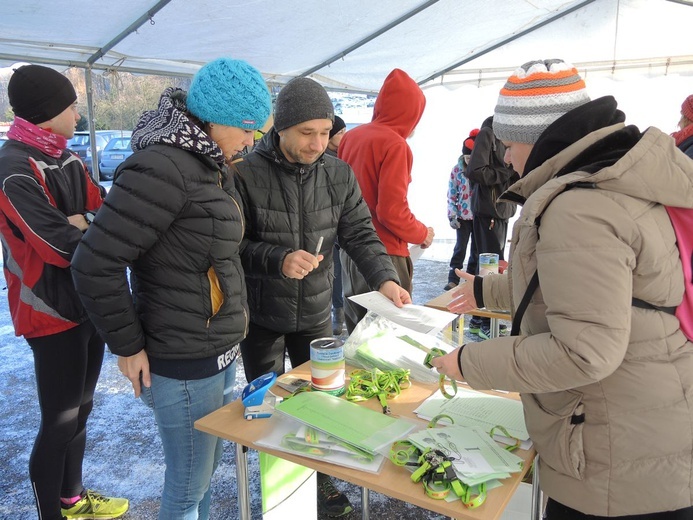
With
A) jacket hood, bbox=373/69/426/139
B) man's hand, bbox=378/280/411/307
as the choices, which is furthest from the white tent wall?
man's hand, bbox=378/280/411/307

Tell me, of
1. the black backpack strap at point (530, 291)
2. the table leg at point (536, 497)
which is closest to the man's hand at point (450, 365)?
the black backpack strap at point (530, 291)

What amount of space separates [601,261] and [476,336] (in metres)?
3.38

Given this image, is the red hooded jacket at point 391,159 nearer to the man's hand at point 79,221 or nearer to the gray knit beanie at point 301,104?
the gray knit beanie at point 301,104

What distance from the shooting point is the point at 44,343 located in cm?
181

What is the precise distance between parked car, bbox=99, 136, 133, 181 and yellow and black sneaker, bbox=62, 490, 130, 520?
34.4 ft

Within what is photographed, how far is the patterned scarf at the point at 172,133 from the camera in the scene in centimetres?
129

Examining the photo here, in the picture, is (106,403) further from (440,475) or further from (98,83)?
(98,83)

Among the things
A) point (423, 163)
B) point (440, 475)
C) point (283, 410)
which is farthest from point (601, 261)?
point (423, 163)

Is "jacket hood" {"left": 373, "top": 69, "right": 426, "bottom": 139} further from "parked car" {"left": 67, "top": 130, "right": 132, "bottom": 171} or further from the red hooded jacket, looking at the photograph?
"parked car" {"left": 67, "top": 130, "right": 132, "bottom": 171}

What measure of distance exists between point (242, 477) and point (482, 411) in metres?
0.67

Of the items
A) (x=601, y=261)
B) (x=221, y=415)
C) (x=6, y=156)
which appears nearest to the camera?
(x=601, y=261)

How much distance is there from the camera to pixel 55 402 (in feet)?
6.04

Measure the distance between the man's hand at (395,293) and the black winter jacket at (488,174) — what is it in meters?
2.50

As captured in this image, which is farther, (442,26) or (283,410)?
(442,26)
